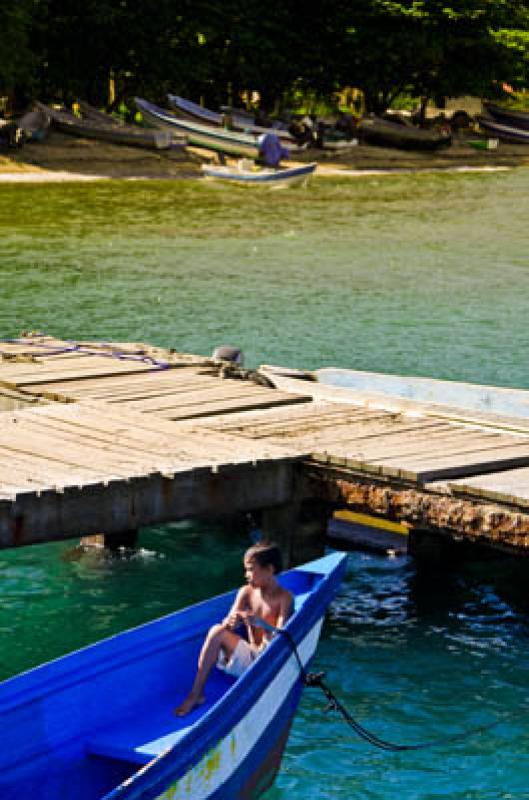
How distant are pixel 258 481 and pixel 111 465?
1190 millimetres

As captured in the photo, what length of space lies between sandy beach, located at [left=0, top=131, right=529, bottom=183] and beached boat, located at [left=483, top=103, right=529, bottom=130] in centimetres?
1007

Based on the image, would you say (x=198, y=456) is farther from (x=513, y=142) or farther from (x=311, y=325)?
(x=513, y=142)

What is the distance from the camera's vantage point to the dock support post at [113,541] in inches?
575

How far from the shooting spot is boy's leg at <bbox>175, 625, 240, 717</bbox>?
958 cm

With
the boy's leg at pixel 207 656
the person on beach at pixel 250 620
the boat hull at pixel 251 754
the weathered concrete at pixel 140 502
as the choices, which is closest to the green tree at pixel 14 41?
the weathered concrete at pixel 140 502

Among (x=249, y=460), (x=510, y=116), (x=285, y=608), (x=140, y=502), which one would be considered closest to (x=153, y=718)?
(x=285, y=608)

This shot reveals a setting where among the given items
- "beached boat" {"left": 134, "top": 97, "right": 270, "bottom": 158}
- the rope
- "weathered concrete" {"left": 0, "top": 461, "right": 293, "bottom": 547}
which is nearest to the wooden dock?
"weathered concrete" {"left": 0, "top": 461, "right": 293, "bottom": 547}

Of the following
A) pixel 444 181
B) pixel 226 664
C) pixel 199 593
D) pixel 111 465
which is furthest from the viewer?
pixel 444 181

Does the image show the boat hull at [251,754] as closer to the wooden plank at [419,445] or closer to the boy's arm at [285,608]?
the boy's arm at [285,608]

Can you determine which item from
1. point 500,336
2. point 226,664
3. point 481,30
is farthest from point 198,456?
point 481,30

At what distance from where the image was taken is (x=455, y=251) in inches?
1559

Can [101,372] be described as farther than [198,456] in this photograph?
Yes

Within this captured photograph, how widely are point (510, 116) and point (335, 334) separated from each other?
166ft

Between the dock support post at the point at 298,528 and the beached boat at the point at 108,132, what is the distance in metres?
45.0
